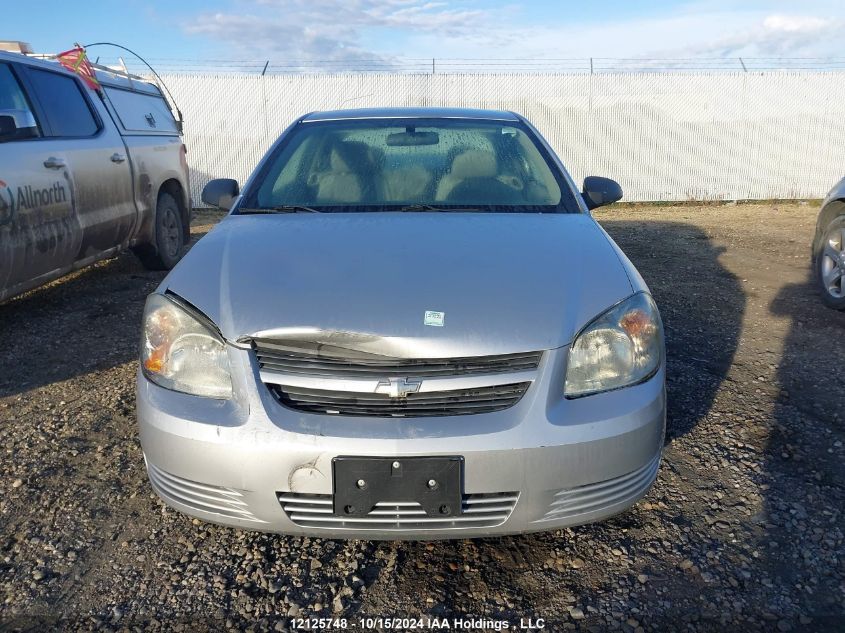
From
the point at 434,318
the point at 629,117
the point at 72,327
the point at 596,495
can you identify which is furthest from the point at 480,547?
the point at 629,117

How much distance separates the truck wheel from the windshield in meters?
3.03

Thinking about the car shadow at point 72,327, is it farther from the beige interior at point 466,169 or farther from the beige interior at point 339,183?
the beige interior at point 466,169

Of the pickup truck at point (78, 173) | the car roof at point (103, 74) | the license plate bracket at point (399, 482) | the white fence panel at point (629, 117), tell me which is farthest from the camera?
the white fence panel at point (629, 117)

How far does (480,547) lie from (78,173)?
398 centimetres

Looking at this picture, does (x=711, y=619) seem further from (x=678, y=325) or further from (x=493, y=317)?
(x=678, y=325)

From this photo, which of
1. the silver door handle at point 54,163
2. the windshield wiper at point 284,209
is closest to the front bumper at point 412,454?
the windshield wiper at point 284,209

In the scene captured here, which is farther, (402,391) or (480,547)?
(480,547)

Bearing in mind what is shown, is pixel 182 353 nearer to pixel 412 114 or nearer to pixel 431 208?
pixel 431 208

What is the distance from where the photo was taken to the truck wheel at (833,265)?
16.4 ft

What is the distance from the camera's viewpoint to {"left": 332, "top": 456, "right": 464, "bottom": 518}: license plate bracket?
1.80 m

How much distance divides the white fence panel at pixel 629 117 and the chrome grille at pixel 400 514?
11671 millimetres

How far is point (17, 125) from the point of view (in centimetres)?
418

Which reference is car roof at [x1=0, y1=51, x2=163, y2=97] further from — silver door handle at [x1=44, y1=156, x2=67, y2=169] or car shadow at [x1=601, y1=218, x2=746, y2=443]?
car shadow at [x1=601, y1=218, x2=746, y2=443]

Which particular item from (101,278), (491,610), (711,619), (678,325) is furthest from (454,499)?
(101,278)
